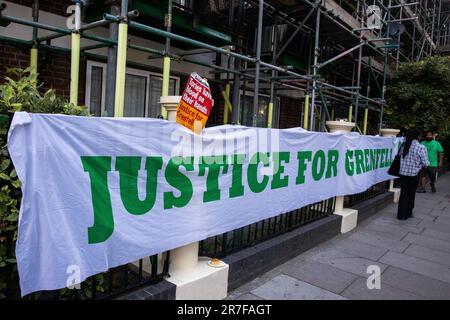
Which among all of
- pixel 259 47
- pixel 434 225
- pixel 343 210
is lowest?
pixel 434 225

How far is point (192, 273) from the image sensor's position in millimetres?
3375

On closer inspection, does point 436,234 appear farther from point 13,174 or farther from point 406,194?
point 13,174

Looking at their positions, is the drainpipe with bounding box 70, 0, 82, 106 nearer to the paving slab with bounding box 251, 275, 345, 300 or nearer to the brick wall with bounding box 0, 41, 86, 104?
the brick wall with bounding box 0, 41, 86, 104

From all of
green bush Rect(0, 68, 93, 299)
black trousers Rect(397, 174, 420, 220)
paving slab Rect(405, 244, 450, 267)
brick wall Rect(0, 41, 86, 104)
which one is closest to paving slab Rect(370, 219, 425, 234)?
black trousers Rect(397, 174, 420, 220)

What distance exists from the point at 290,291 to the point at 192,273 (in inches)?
45.7

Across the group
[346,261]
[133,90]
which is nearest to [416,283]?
[346,261]

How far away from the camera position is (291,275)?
4.30 m

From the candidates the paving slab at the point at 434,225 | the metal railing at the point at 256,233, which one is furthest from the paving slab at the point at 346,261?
the paving slab at the point at 434,225

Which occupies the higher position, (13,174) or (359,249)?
(13,174)

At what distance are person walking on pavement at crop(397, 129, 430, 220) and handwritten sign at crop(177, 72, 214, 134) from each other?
17.8 ft

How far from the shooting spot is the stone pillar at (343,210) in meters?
6.16

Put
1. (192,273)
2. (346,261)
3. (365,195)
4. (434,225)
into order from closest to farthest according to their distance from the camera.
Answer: (192,273) → (346,261) → (434,225) → (365,195)

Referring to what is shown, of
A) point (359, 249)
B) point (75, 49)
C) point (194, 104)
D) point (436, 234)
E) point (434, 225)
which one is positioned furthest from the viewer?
point (434, 225)

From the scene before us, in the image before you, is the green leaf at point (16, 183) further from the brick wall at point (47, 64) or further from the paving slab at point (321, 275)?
the paving slab at point (321, 275)
